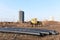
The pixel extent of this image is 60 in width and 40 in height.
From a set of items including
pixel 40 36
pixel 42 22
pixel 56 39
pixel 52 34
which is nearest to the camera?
pixel 56 39

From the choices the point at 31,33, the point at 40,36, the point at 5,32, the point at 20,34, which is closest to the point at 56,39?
the point at 40,36

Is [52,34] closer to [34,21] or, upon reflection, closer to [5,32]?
[5,32]

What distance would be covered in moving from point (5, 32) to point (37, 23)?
637 centimetres

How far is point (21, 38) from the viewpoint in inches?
227

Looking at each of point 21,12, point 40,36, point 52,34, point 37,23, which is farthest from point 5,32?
point 37,23

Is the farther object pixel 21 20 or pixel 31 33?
pixel 21 20

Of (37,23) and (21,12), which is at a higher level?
(21,12)

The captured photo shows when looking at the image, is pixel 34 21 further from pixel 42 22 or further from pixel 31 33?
pixel 31 33

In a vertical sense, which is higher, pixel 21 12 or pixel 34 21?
pixel 21 12

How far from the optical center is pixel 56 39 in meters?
5.54

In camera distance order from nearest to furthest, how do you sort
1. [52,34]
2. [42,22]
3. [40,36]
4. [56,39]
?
[56,39], [40,36], [52,34], [42,22]

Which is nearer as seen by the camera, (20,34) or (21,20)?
(20,34)

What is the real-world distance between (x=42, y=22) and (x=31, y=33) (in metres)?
6.93

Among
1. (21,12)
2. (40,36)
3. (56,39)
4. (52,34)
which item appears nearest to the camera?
(56,39)
